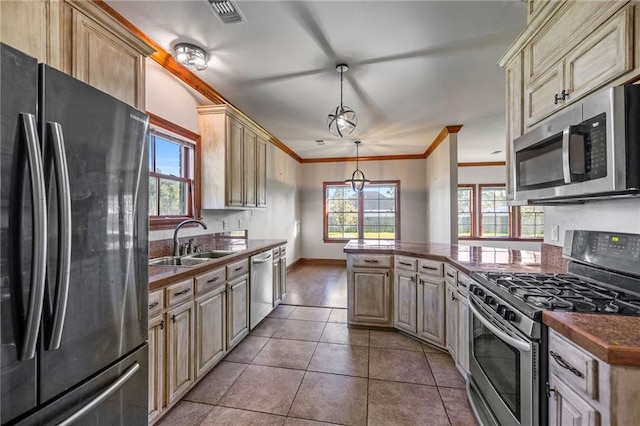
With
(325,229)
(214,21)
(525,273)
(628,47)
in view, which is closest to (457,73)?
(628,47)

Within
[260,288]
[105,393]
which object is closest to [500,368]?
[105,393]

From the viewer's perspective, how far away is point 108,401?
1160mm

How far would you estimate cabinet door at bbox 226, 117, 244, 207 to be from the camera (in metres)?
3.38

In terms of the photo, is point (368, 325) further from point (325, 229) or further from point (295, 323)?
point (325, 229)

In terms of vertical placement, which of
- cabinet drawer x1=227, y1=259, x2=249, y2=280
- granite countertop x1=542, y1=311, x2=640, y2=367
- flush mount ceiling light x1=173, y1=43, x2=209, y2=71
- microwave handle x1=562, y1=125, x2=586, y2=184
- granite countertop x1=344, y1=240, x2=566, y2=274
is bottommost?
cabinet drawer x1=227, y1=259, x2=249, y2=280

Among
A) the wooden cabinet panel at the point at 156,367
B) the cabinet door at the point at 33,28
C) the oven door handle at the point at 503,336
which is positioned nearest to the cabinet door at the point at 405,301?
the oven door handle at the point at 503,336

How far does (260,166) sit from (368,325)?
108 inches

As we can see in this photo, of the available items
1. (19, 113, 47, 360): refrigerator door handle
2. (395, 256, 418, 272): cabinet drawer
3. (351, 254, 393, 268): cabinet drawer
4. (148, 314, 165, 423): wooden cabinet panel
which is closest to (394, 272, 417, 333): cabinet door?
(395, 256, 418, 272): cabinet drawer

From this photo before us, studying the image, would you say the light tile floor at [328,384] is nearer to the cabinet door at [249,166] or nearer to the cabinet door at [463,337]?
the cabinet door at [463,337]

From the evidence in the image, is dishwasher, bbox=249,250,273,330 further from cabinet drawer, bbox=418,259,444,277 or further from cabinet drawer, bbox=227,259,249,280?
cabinet drawer, bbox=418,259,444,277

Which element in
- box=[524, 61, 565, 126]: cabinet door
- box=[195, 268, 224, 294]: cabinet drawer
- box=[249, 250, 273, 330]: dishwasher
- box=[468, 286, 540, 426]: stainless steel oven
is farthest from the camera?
box=[249, 250, 273, 330]: dishwasher

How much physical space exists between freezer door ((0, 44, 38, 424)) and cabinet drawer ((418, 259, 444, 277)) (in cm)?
273

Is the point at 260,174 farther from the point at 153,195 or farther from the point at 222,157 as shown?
the point at 153,195

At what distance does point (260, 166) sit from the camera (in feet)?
14.4
